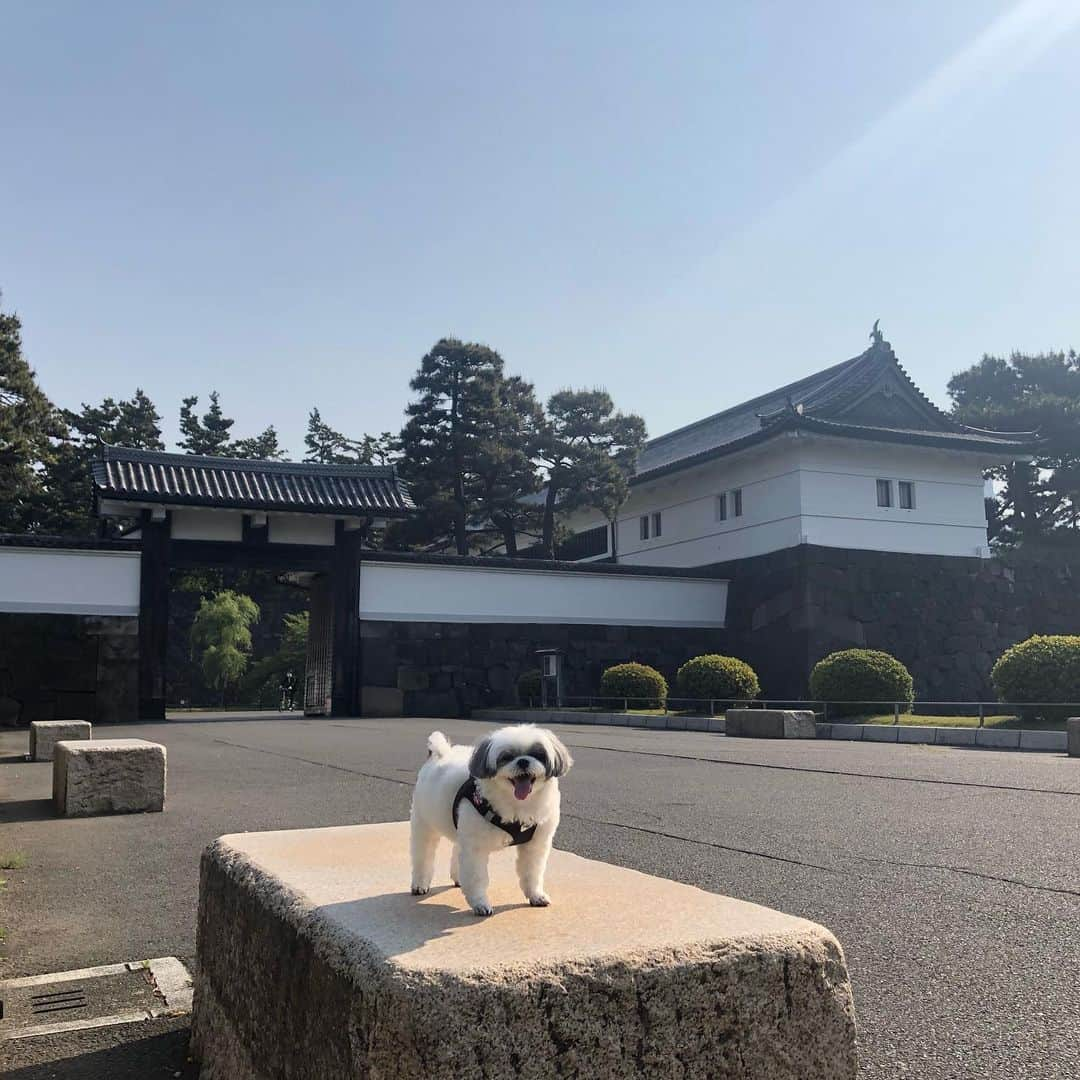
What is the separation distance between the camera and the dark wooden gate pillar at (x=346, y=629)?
75.4 feet

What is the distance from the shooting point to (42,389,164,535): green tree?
39.6 metres

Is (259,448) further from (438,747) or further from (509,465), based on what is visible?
(438,747)

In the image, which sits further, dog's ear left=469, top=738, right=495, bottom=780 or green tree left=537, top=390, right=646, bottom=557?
green tree left=537, top=390, right=646, bottom=557

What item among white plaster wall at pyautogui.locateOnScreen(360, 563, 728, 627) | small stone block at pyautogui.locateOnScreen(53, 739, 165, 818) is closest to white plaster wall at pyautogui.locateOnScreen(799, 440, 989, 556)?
white plaster wall at pyautogui.locateOnScreen(360, 563, 728, 627)

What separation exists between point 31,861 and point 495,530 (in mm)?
27721

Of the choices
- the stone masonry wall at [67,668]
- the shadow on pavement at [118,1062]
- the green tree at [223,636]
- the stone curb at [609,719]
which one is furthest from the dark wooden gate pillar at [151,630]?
the shadow on pavement at [118,1062]

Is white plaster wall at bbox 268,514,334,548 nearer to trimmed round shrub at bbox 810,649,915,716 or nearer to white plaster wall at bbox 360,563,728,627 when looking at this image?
white plaster wall at bbox 360,563,728,627

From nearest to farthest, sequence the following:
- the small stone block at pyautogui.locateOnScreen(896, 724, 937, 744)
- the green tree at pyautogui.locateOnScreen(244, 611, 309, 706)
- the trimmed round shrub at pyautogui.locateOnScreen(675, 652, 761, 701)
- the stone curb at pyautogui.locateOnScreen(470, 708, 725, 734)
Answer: the small stone block at pyautogui.locateOnScreen(896, 724, 937, 744) → the stone curb at pyautogui.locateOnScreen(470, 708, 725, 734) → the trimmed round shrub at pyautogui.locateOnScreen(675, 652, 761, 701) → the green tree at pyautogui.locateOnScreen(244, 611, 309, 706)

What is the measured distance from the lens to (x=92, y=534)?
4125cm

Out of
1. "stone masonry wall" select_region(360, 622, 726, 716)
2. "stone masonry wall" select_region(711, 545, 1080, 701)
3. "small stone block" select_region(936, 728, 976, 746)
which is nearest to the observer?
"small stone block" select_region(936, 728, 976, 746)

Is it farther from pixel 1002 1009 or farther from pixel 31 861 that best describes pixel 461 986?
pixel 31 861

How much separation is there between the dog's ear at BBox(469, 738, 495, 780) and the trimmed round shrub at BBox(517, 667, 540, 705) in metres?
21.2

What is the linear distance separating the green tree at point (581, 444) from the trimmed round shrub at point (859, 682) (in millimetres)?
12370

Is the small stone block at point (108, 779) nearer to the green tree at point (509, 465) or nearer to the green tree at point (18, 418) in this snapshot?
the green tree at point (509, 465)
